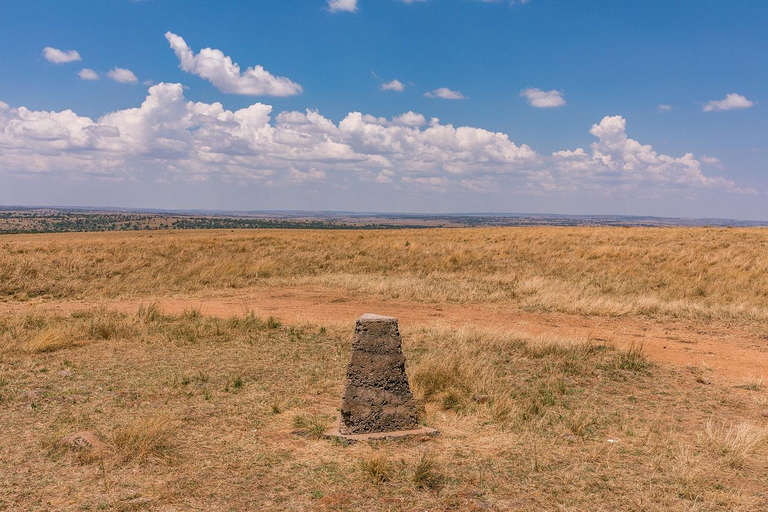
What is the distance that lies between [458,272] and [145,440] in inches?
628

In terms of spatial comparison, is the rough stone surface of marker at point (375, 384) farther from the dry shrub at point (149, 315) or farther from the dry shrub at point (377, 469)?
the dry shrub at point (149, 315)

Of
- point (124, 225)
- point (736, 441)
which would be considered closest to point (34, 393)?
point (736, 441)

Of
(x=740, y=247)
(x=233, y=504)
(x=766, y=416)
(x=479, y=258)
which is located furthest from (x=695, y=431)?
(x=740, y=247)

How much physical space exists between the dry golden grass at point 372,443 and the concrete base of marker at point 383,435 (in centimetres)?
12

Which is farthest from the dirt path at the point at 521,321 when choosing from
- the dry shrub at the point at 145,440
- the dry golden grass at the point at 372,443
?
the dry shrub at the point at 145,440

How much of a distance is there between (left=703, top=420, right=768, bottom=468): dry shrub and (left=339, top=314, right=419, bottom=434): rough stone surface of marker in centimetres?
323

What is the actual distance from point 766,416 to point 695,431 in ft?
4.58

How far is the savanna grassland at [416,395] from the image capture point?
190 inches

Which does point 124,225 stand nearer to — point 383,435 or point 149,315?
point 149,315

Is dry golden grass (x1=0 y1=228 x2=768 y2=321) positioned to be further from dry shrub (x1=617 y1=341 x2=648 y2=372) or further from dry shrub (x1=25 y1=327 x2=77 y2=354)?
dry shrub (x1=25 y1=327 x2=77 y2=354)

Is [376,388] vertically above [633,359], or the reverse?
[376,388]

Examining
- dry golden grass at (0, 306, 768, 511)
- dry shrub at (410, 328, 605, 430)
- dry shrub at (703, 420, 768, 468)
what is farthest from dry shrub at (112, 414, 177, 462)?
dry shrub at (703, 420, 768, 468)

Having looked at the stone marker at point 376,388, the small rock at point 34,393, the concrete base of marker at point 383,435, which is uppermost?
the stone marker at point 376,388

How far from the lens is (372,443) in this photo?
19.4ft
